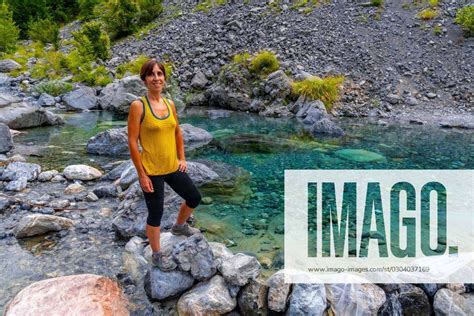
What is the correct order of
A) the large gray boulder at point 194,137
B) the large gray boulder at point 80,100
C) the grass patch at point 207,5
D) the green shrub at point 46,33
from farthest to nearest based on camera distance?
the green shrub at point 46,33 < the grass patch at point 207,5 < the large gray boulder at point 80,100 < the large gray boulder at point 194,137

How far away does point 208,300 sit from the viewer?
137 inches

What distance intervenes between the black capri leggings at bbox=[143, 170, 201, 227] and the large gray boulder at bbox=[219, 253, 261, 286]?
31.2 inches

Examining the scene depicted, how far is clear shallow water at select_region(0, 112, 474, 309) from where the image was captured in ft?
14.5

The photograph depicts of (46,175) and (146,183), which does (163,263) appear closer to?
(146,183)

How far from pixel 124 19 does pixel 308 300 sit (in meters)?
28.5

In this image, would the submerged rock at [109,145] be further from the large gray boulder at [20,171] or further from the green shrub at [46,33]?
the green shrub at [46,33]

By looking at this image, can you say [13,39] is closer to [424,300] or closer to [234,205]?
[234,205]

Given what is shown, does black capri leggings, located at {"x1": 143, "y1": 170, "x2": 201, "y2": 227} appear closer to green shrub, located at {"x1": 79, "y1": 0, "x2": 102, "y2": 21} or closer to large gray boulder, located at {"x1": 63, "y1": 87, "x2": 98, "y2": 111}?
large gray boulder, located at {"x1": 63, "y1": 87, "x2": 98, "y2": 111}

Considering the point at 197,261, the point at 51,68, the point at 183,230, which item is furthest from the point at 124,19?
the point at 197,261

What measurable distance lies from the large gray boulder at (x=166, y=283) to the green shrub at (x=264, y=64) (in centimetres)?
1495

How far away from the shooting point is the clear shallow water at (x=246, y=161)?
4434 millimetres

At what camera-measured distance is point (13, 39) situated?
1166 inches

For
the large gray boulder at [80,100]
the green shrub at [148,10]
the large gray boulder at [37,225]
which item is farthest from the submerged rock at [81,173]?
the green shrub at [148,10]

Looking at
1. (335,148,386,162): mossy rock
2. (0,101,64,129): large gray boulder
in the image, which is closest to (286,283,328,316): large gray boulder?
(335,148,386,162): mossy rock
